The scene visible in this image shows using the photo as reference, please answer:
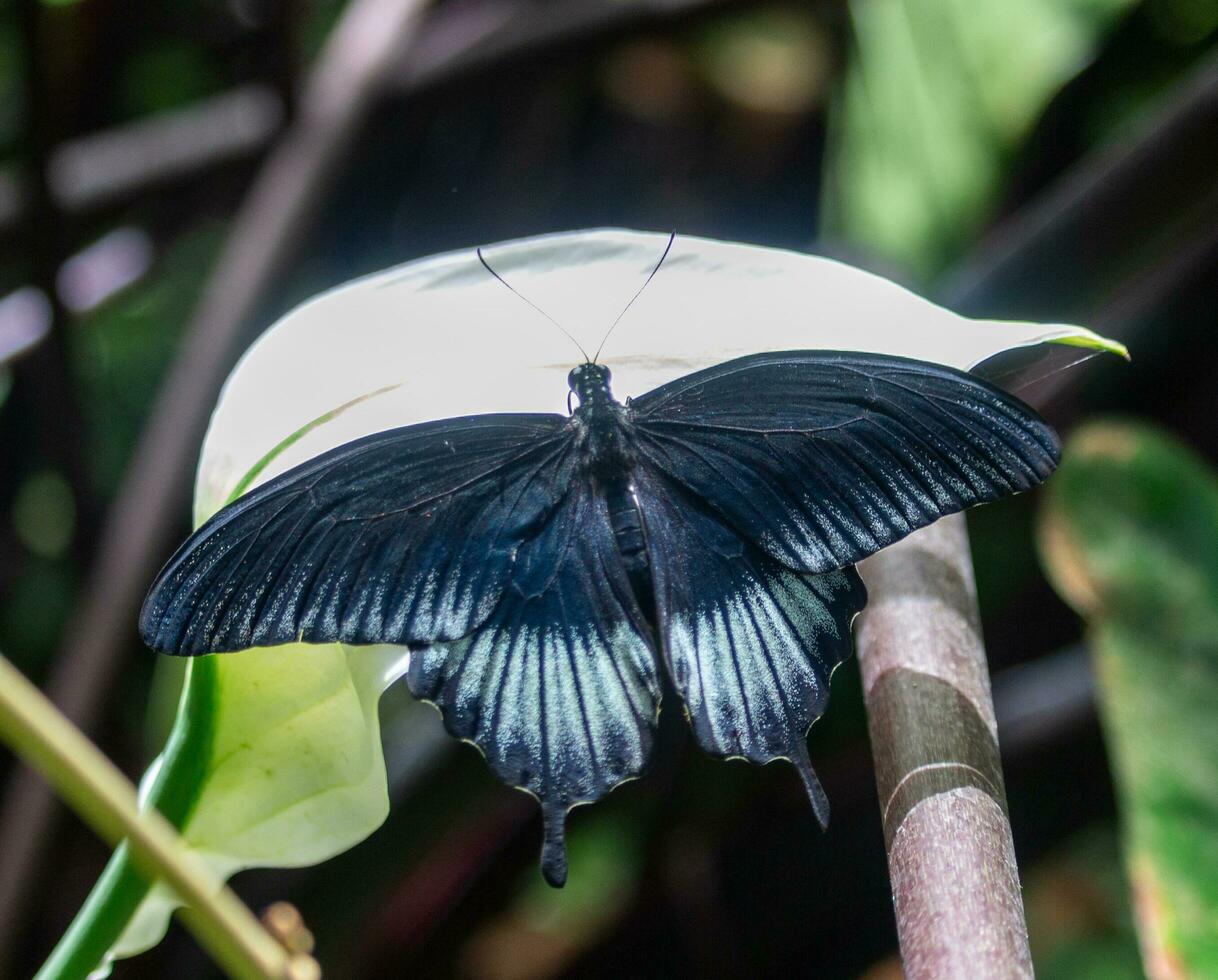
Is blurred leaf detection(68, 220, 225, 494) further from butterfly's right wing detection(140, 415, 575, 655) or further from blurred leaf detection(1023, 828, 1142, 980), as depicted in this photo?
blurred leaf detection(1023, 828, 1142, 980)

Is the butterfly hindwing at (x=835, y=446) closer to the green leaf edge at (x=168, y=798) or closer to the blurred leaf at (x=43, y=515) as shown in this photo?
the green leaf edge at (x=168, y=798)

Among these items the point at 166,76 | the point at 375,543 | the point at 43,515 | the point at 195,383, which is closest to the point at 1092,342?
the point at 375,543

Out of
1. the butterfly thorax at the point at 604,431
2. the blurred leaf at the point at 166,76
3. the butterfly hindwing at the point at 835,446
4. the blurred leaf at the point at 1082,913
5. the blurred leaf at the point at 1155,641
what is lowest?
the blurred leaf at the point at 1082,913

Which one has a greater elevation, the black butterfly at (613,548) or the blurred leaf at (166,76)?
the blurred leaf at (166,76)

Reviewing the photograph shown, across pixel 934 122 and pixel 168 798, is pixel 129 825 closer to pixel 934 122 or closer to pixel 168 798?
pixel 168 798

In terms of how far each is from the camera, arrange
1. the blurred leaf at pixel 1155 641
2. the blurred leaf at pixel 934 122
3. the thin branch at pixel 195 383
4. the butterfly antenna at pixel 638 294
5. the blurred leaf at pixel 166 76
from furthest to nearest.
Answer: the blurred leaf at pixel 166 76
the blurred leaf at pixel 934 122
the thin branch at pixel 195 383
the blurred leaf at pixel 1155 641
the butterfly antenna at pixel 638 294

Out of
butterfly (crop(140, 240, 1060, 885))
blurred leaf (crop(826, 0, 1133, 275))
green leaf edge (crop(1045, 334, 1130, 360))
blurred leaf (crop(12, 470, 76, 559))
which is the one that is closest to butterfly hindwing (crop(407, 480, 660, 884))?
butterfly (crop(140, 240, 1060, 885))

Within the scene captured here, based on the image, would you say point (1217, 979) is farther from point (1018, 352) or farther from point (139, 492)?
point (139, 492)

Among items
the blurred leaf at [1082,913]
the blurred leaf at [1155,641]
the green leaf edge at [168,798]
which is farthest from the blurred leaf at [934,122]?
the green leaf edge at [168,798]
